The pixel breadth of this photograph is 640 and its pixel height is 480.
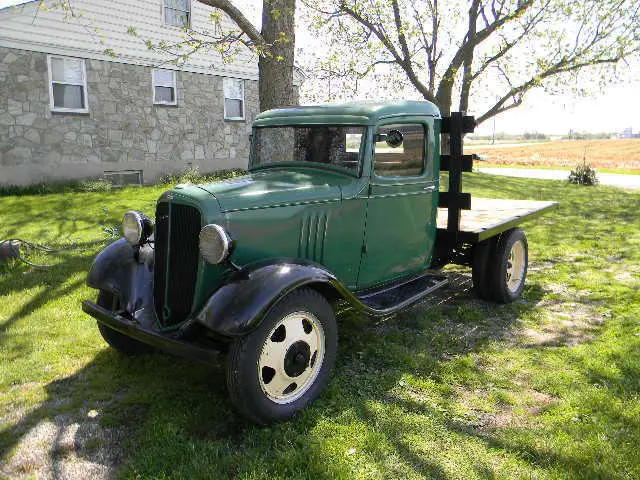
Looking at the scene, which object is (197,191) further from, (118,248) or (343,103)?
(343,103)

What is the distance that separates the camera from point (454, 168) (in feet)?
15.9

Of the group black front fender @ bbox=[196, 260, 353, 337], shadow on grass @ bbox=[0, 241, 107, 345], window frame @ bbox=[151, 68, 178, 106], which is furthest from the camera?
window frame @ bbox=[151, 68, 178, 106]

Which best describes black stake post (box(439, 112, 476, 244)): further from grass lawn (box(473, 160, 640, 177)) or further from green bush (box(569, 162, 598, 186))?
grass lawn (box(473, 160, 640, 177))

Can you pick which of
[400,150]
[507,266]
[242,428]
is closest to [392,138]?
[400,150]

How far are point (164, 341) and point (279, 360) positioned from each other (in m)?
0.67

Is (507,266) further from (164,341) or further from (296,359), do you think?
(164,341)

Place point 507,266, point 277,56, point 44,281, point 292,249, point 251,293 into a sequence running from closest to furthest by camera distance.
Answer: point 251,293 < point 292,249 < point 507,266 < point 44,281 < point 277,56

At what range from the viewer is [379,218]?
4117mm

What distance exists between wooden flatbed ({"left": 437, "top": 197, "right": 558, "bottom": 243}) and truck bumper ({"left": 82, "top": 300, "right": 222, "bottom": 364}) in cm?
264

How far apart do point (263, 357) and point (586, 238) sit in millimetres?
7022

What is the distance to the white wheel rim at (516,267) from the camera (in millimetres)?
5473

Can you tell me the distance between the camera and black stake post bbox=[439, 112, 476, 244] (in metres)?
4.71

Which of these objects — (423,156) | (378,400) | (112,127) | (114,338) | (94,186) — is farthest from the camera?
(112,127)

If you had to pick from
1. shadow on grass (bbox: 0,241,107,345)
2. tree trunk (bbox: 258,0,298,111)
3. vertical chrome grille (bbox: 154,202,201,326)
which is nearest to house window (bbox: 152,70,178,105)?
tree trunk (bbox: 258,0,298,111)
